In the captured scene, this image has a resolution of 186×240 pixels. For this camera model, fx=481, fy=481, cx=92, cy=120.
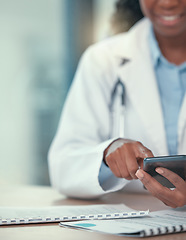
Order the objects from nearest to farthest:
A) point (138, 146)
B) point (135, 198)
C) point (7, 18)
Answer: point (138, 146) → point (135, 198) → point (7, 18)

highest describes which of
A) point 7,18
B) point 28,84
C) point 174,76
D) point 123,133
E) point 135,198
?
point 7,18

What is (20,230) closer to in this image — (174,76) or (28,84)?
(174,76)

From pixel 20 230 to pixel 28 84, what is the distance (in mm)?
1534

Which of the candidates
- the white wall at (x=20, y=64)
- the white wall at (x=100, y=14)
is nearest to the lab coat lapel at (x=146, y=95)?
the white wall at (x=100, y=14)

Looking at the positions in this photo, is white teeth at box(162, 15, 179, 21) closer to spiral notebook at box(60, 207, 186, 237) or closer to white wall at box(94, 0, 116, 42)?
spiral notebook at box(60, 207, 186, 237)

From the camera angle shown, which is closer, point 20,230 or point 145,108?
point 20,230

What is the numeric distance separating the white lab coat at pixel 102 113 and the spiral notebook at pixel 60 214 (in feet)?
0.60

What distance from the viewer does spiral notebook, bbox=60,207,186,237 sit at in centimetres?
80

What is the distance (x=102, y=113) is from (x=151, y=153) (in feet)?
1.27

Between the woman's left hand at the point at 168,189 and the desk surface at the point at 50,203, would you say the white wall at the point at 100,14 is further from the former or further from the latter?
the woman's left hand at the point at 168,189

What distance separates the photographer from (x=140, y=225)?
2.77ft

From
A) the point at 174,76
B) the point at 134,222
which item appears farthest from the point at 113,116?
the point at 134,222

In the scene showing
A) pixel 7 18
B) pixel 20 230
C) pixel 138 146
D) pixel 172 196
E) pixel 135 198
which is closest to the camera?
pixel 20 230

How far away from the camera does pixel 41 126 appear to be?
2404mm
